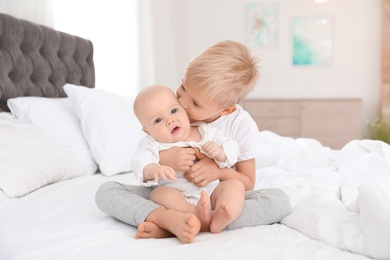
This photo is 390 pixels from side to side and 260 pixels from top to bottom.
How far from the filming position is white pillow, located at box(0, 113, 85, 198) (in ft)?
6.31

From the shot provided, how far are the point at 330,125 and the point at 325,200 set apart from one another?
13.8 ft

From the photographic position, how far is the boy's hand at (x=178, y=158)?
1486mm

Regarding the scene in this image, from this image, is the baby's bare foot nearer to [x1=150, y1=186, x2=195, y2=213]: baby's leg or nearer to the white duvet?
[x1=150, y1=186, x2=195, y2=213]: baby's leg

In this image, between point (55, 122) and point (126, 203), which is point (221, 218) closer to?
point (126, 203)

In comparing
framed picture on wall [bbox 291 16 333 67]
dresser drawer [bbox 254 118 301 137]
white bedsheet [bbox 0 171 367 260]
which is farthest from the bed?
framed picture on wall [bbox 291 16 333 67]

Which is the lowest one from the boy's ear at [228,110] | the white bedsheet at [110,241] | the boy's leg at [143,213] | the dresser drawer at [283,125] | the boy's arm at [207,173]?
the dresser drawer at [283,125]

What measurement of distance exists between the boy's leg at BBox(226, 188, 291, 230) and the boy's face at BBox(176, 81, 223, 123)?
269mm

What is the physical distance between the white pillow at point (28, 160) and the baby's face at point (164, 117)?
673 millimetres

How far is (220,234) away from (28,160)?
0.95 meters

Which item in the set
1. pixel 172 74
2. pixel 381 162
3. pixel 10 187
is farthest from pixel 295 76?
pixel 10 187

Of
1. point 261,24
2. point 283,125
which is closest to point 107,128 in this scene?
point 283,125

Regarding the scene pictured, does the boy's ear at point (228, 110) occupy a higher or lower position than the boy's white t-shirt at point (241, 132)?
higher

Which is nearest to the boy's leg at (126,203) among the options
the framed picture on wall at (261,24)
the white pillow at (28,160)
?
the white pillow at (28,160)

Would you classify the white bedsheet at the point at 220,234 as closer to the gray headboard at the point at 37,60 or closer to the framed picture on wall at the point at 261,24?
the gray headboard at the point at 37,60
